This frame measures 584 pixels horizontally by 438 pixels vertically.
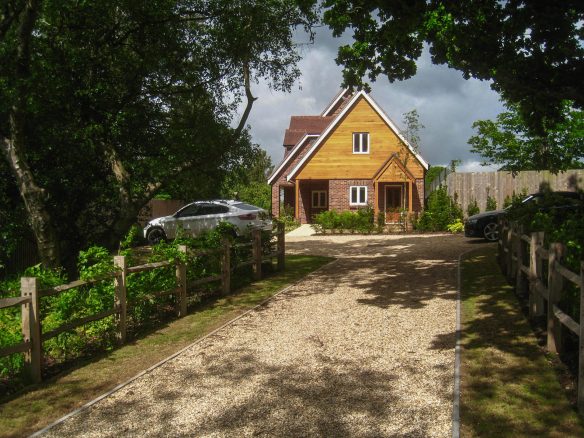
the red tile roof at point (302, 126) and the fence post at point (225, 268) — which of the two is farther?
the red tile roof at point (302, 126)

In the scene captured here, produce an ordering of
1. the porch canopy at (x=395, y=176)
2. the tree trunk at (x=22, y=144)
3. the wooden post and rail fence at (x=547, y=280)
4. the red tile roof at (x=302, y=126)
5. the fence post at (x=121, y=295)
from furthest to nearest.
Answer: the red tile roof at (x=302, y=126) < the porch canopy at (x=395, y=176) < the tree trunk at (x=22, y=144) < the fence post at (x=121, y=295) < the wooden post and rail fence at (x=547, y=280)

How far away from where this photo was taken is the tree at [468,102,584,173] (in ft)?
151

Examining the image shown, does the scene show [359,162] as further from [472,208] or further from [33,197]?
[33,197]

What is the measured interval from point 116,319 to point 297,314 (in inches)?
111

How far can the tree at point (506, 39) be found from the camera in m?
12.3

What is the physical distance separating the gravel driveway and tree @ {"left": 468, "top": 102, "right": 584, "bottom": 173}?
39678 mm

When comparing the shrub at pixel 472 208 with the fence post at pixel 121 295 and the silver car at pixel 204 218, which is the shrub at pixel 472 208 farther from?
the fence post at pixel 121 295

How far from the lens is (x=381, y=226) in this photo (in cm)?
2647

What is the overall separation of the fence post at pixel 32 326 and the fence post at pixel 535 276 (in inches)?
242

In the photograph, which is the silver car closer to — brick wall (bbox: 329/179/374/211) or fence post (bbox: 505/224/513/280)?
fence post (bbox: 505/224/513/280)

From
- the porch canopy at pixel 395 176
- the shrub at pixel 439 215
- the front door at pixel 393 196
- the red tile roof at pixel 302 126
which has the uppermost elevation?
the red tile roof at pixel 302 126

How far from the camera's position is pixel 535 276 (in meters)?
7.72

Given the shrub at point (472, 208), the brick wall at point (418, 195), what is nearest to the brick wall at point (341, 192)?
the brick wall at point (418, 195)

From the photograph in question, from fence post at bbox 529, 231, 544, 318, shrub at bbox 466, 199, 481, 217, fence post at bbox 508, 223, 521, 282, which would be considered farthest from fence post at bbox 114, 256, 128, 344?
shrub at bbox 466, 199, 481, 217
